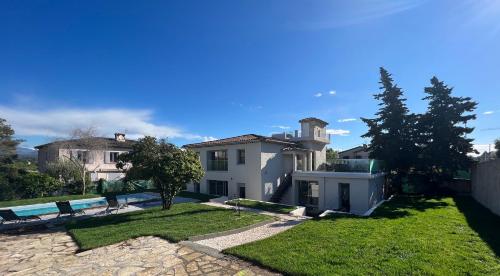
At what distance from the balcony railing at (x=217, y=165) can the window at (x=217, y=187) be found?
131cm

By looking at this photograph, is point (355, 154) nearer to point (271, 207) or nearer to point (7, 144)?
point (271, 207)

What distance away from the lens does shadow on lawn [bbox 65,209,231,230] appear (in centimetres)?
1321

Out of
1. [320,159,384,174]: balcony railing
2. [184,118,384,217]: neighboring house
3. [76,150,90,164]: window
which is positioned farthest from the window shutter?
[320,159,384,174]: balcony railing

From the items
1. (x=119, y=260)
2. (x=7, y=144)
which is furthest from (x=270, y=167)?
(x=7, y=144)

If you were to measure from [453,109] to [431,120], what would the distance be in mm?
2197

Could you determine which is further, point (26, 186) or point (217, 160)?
point (217, 160)

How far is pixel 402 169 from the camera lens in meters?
26.3

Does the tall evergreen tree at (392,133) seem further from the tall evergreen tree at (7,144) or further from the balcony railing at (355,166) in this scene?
the tall evergreen tree at (7,144)

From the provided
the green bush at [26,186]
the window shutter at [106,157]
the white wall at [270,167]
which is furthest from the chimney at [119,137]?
the white wall at [270,167]

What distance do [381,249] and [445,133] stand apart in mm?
22442

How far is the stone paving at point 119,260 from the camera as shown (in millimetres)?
7201

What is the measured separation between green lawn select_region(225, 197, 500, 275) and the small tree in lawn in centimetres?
807

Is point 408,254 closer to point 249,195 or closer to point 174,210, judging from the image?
point 174,210

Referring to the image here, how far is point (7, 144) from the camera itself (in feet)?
103
